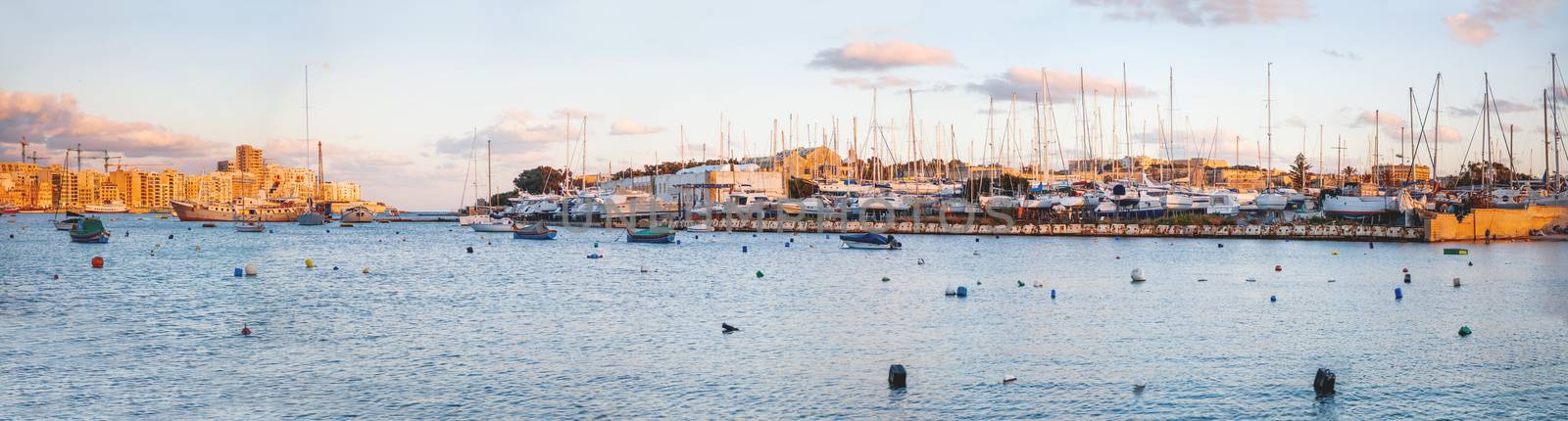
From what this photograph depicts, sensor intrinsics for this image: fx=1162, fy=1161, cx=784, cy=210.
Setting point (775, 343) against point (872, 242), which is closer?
point (775, 343)

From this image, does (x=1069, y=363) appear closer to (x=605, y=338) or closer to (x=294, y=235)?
(x=605, y=338)

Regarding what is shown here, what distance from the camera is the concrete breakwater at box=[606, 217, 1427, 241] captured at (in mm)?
79000

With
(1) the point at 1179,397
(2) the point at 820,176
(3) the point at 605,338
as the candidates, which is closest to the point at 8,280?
(3) the point at 605,338

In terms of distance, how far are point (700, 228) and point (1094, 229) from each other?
36.7 meters

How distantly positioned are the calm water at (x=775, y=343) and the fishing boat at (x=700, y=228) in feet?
173

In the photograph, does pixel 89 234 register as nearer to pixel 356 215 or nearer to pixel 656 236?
pixel 656 236

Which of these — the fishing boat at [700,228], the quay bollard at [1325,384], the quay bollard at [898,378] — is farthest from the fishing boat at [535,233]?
the quay bollard at [1325,384]

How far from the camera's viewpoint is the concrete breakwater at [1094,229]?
7900 centimetres

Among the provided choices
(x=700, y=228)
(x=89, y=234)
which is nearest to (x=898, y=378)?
(x=89, y=234)

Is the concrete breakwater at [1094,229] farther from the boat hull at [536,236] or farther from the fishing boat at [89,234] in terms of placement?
the fishing boat at [89,234]

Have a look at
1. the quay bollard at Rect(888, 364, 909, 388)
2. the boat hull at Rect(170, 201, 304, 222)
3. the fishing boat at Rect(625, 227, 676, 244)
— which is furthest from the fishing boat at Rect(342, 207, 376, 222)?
the quay bollard at Rect(888, 364, 909, 388)

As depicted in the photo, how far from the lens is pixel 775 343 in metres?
25.8

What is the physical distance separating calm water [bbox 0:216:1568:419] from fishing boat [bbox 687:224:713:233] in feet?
173

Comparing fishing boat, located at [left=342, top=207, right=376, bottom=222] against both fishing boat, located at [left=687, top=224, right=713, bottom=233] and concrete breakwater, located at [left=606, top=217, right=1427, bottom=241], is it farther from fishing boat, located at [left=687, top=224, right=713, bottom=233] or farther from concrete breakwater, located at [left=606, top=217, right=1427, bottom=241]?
fishing boat, located at [left=687, top=224, right=713, bottom=233]
